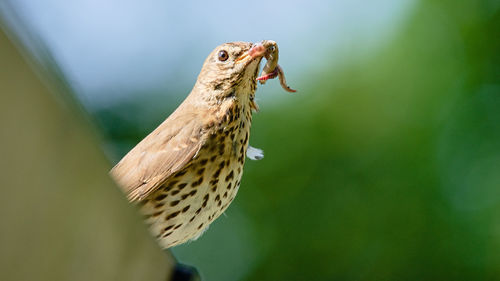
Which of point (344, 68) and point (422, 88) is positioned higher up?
point (344, 68)

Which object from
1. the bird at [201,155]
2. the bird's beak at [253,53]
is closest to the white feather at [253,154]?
the bird at [201,155]

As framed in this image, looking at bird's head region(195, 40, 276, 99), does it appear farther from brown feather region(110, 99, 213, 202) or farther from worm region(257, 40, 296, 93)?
brown feather region(110, 99, 213, 202)

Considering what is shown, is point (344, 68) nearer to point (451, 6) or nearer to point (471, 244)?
point (451, 6)

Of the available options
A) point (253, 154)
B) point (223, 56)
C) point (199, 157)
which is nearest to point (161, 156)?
point (199, 157)

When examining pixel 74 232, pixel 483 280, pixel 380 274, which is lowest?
pixel 483 280

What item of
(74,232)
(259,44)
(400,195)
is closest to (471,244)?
(400,195)

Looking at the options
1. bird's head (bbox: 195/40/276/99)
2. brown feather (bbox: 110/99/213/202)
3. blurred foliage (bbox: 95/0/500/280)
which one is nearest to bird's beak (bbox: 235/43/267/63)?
bird's head (bbox: 195/40/276/99)

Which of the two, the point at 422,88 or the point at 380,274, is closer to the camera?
the point at 380,274

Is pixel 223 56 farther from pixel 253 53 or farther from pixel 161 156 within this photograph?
pixel 161 156
